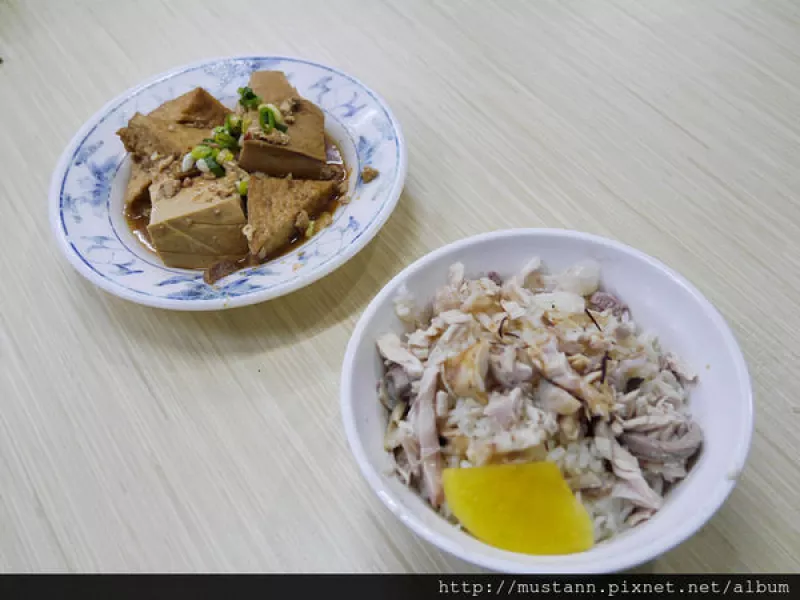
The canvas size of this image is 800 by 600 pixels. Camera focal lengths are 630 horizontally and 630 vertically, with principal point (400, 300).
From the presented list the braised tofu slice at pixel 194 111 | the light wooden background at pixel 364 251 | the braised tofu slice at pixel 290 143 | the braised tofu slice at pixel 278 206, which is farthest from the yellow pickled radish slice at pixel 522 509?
the braised tofu slice at pixel 194 111

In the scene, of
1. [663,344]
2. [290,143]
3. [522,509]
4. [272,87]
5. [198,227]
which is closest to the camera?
[522,509]

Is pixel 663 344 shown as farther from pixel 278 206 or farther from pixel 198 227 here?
pixel 198 227

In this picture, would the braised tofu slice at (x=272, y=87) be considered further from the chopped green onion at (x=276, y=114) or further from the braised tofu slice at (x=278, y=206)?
the braised tofu slice at (x=278, y=206)

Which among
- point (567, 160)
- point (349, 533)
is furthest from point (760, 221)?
point (349, 533)

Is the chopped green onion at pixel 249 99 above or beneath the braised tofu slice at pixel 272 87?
beneath

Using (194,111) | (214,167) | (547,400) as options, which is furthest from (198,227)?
(547,400)

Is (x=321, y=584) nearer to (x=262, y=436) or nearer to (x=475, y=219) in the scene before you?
(x=262, y=436)
